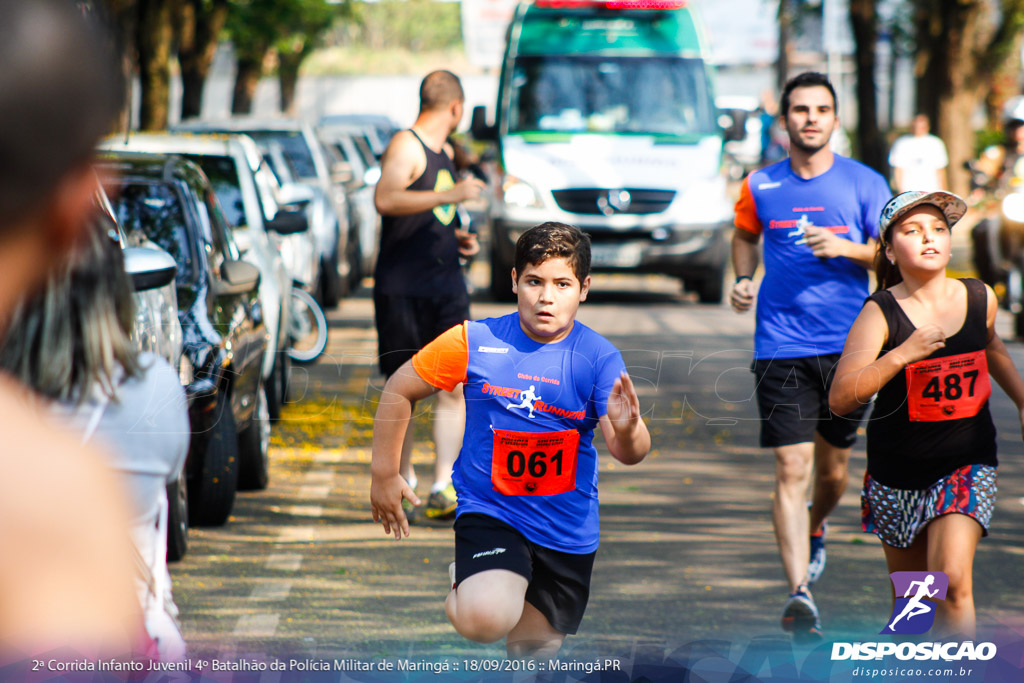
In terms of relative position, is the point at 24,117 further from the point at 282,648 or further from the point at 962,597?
the point at 282,648

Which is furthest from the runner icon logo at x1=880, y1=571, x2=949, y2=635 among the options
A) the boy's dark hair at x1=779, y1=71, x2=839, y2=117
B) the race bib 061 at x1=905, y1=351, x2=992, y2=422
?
the boy's dark hair at x1=779, y1=71, x2=839, y2=117

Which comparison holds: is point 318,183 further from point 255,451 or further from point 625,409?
point 625,409

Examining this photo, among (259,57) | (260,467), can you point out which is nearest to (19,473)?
(260,467)

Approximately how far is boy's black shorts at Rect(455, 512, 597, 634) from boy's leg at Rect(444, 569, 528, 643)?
0.03m

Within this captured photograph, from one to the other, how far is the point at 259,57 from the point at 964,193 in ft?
53.9

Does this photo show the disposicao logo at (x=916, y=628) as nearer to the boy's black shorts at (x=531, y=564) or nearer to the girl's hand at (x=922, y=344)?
the girl's hand at (x=922, y=344)

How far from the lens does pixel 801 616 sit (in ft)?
16.6

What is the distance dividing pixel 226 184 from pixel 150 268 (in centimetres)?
528

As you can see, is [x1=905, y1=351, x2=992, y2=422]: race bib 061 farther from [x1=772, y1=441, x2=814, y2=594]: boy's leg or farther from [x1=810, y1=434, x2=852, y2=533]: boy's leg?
[x1=810, y1=434, x2=852, y2=533]: boy's leg

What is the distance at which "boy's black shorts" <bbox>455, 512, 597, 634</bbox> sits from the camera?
12.6 feet

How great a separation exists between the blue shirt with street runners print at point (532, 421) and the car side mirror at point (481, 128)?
1157 cm

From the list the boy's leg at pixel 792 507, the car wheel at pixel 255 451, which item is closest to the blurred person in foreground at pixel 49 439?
the boy's leg at pixel 792 507

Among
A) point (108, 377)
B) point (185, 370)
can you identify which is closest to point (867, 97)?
point (185, 370)

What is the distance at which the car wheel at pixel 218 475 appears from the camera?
6352 millimetres
